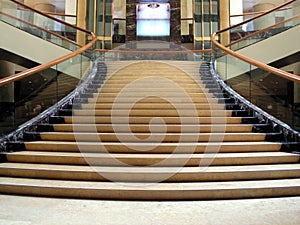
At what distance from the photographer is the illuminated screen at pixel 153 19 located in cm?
1366

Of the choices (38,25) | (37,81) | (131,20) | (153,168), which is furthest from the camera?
(131,20)

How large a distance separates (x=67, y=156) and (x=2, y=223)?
1268 millimetres

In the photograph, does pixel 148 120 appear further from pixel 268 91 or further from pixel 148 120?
pixel 268 91

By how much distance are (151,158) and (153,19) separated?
443 inches

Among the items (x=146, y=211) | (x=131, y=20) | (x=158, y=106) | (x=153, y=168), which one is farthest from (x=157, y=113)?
(x=131, y=20)

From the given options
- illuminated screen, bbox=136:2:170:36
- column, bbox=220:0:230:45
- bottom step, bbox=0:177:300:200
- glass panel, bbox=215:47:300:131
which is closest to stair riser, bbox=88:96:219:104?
glass panel, bbox=215:47:300:131

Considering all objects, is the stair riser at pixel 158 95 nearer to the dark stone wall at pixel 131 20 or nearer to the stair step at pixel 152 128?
the stair step at pixel 152 128

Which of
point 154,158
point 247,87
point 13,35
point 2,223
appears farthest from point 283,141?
point 13,35

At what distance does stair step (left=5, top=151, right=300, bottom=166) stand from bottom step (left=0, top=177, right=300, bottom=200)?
15.8 inches

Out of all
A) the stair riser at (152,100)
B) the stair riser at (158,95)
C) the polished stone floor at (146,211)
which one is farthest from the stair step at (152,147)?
the stair riser at (158,95)

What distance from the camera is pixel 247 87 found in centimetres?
537

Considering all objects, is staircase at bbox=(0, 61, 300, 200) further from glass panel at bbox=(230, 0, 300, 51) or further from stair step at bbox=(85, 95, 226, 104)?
glass panel at bbox=(230, 0, 300, 51)

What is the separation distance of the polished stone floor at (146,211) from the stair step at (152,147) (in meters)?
0.95

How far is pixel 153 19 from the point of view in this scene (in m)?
13.7
